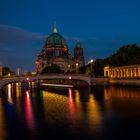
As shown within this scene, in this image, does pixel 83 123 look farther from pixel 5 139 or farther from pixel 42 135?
pixel 5 139

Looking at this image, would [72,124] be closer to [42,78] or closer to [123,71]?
[42,78]

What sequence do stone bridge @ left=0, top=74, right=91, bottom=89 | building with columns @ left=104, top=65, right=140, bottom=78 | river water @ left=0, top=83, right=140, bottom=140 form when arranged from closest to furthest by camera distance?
river water @ left=0, top=83, right=140, bottom=140 < stone bridge @ left=0, top=74, right=91, bottom=89 < building with columns @ left=104, top=65, right=140, bottom=78

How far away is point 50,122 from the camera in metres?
31.3

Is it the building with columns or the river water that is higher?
the building with columns

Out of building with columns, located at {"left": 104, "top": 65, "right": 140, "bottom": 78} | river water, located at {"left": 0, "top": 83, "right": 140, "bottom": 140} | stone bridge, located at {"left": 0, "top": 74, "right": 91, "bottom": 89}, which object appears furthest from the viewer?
building with columns, located at {"left": 104, "top": 65, "right": 140, "bottom": 78}

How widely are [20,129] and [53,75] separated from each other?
62328mm

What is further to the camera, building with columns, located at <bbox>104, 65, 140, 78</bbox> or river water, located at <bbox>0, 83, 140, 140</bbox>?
building with columns, located at <bbox>104, 65, 140, 78</bbox>

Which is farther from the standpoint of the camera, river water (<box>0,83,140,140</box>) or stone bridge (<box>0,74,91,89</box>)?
stone bridge (<box>0,74,91,89</box>)

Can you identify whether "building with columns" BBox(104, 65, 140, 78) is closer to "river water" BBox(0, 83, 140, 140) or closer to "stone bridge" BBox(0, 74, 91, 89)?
"stone bridge" BBox(0, 74, 91, 89)

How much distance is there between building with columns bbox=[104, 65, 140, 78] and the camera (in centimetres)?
9107

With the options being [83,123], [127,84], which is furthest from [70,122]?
[127,84]

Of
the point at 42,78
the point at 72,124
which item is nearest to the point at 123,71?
the point at 42,78

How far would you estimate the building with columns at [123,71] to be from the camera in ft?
299

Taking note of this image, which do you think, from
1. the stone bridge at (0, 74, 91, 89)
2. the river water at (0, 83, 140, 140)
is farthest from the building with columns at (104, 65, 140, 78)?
the river water at (0, 83, 140, 140)
